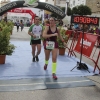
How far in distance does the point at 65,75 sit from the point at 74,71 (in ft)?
1.97

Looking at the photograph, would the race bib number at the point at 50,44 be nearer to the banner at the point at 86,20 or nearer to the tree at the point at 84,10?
the banner at the point at 86,20

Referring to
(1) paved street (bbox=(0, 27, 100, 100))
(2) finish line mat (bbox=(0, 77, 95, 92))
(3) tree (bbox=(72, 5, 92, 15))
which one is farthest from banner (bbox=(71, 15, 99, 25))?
(3) tree (bbox=(72, 5, 92, 15))

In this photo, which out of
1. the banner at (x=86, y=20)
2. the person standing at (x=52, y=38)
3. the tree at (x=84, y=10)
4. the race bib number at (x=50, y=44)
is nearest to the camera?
the person standing at (x=52, y=38)

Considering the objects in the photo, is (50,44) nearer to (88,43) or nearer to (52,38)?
(52,38)

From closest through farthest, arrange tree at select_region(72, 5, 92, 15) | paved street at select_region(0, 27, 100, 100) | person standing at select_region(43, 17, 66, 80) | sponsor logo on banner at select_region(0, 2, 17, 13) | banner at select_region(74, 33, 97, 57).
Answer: paved street at select_region(0, 27, 100, 100) → person standing at select_region(43, 17, 66, 80) → banner at select_region(74, 33, 97, 57) → sponsor logo on banner at select_region(0, 2, 17, 13) → tree at select_region(72, 5, 92, 15)

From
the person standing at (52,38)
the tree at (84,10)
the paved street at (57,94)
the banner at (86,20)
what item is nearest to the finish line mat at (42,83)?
the paved street at (57,94)

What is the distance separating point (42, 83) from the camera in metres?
5.27

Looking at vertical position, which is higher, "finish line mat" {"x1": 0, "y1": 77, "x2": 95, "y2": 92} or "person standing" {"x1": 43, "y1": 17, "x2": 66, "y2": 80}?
"person standing" {"x1": 43, "y1": 17, "x2": 66, "y2": 80}

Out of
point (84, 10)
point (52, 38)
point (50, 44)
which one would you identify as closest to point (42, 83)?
point (50, 44)

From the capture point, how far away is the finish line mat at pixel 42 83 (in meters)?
4.91

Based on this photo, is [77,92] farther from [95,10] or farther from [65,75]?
[95,10]

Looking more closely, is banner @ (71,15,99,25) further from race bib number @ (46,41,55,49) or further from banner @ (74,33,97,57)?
race bib number @ (46,41,55,49)

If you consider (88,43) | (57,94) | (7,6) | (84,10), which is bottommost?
(57,94)

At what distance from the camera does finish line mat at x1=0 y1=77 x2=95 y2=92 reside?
491cm
